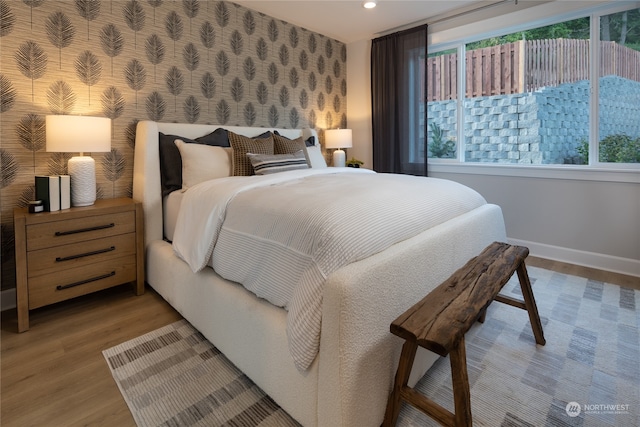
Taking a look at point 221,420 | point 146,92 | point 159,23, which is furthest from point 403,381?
point 159,23

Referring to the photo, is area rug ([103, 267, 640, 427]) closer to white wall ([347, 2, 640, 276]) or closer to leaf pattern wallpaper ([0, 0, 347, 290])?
white wall ([347, 2, 640, 276])

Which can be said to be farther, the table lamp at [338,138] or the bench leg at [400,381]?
the table lamp at [338,138]

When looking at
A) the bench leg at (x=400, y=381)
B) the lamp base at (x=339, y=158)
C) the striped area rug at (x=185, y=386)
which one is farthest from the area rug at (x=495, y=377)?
the lamp base at (x=339, y=158)

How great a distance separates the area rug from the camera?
1290mm

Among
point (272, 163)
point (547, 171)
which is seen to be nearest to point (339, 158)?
point (272, 163)

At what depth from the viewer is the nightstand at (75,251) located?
6.13 feet

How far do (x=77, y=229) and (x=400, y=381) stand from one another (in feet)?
6.55

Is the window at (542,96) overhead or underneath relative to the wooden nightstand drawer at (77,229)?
overhead

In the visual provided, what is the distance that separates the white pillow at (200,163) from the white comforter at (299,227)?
1.20ft

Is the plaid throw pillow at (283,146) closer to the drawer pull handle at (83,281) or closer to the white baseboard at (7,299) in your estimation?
the drawer pull handle at (83,281)

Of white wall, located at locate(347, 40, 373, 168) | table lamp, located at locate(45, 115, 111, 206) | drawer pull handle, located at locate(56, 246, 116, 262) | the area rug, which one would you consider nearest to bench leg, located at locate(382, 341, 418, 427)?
the area rug

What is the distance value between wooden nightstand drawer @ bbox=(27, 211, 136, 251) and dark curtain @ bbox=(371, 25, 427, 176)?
109 inches

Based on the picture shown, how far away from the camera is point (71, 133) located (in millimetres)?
1976

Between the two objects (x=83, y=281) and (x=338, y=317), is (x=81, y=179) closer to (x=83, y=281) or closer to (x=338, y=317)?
(x=83, y=281)
